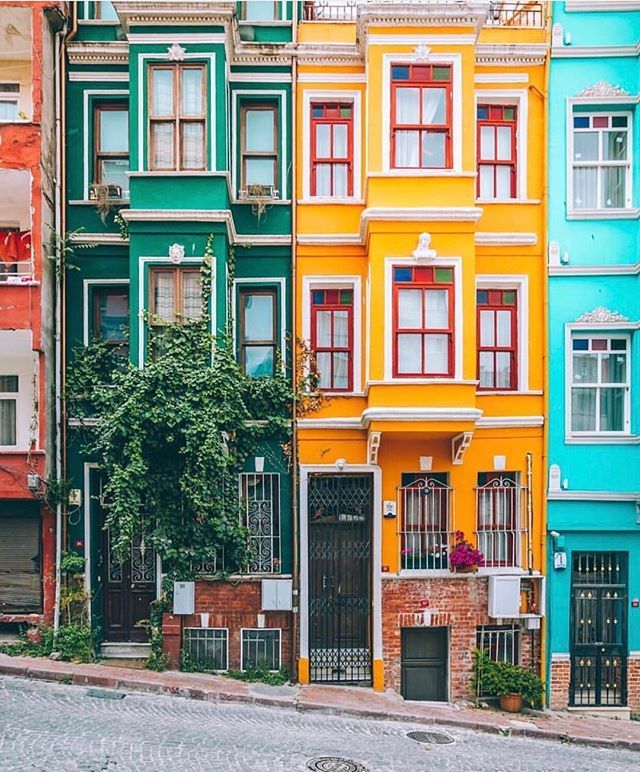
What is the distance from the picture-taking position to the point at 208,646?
45.5 feet

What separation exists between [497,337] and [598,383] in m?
1.97

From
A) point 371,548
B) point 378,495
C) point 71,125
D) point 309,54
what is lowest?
point 371,548

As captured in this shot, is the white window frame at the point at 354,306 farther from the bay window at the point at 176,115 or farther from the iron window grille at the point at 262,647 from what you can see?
the iron window grille at the point at 262,647

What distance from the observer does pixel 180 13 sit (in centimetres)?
1348

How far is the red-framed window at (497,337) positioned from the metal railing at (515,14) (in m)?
4.90

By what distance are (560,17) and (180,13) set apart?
6638mm

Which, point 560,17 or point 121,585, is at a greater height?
point 560,17

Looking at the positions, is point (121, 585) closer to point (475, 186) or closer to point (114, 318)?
point (114, 318)

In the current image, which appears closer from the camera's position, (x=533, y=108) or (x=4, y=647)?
(x=4, y=647)

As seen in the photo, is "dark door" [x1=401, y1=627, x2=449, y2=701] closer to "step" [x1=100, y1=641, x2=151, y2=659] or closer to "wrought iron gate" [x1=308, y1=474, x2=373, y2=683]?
"wrought iron gate" [x1=308, y1=474, x2=373, y2=683]

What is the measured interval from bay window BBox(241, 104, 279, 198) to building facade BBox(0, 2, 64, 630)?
3.35 meters

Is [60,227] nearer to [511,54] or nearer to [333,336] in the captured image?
[333,336]

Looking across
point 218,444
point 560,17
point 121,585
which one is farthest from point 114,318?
point 560,17

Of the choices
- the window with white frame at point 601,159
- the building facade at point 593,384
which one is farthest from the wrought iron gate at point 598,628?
the window with white frame at point 601,159
